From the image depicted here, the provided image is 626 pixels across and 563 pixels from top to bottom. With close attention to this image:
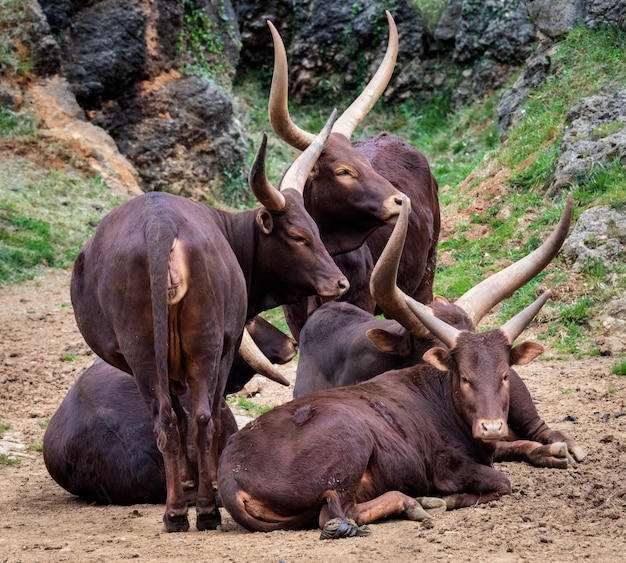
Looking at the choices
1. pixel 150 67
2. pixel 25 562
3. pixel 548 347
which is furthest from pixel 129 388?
pixel 150 67

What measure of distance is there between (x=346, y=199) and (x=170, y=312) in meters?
3.42

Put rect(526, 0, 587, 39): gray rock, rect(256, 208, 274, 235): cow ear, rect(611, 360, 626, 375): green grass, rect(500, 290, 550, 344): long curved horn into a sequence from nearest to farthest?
1. rect(500, 290, 550, 344): long curved horn
2. rect(256, 208, 274, 235): cow ear
3. rect(611, 360, 626, 375): green grass
4. rect(526, 0, 587, 39): gray rock

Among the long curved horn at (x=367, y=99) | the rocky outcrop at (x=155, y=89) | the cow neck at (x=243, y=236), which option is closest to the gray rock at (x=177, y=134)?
the rocky outcrop at (x=155, y=89)

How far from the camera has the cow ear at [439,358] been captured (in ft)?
22.6

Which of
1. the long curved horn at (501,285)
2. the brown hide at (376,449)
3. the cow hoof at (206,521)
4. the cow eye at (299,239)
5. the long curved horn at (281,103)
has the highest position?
the long curved horn at (281,103)

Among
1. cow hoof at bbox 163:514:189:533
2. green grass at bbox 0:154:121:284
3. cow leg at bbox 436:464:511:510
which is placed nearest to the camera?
cow hoof at bbox 163:514:189:533

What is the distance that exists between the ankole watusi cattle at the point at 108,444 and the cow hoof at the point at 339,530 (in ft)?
4.96

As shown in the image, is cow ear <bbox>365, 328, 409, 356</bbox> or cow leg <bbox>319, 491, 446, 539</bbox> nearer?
cow leg <bbox>319, 491, 446, 539</bbox>

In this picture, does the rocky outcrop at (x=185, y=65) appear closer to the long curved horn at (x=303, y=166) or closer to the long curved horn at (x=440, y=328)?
the long curved horn at (x=303, y=166)

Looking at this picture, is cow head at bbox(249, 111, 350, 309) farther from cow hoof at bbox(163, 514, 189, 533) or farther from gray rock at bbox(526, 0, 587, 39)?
gray rock at bbox(526, 0, 587, 39)

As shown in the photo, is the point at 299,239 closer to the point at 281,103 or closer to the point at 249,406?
the point at 281,103

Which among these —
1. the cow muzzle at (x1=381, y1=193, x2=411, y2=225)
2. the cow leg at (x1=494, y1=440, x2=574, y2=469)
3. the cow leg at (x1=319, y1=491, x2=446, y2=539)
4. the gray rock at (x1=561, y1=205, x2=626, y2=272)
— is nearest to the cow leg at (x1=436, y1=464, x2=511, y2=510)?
the cow leg at (x1=319, y1=491, x2=446, y2=539)

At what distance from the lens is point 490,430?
6.44 metres

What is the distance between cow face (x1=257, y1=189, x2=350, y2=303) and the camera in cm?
767
